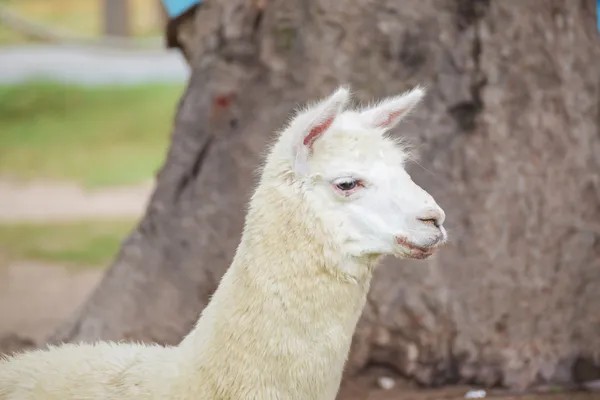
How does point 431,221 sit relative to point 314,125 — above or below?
below

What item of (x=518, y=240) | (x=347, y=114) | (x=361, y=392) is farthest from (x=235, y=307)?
(x=518, y=240)

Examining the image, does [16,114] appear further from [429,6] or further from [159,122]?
[429,6]

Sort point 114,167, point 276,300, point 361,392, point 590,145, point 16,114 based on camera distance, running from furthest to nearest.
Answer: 1. point 16,114
2. point 114,167
3. point 590,145
4. point 361,392
5. point 276,300

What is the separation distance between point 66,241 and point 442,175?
6802mm

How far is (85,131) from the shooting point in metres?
16.2

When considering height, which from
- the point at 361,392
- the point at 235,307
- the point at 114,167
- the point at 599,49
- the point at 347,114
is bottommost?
the point at 235,307

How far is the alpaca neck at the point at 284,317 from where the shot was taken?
9.09 ft

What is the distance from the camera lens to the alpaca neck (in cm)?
277

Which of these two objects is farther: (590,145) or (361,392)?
(590,145)

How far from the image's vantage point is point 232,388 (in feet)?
9.23

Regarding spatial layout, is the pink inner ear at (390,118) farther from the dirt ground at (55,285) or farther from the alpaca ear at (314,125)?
the dirt ground at (55,285)

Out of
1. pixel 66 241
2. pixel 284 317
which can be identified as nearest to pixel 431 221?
pixel 284 317

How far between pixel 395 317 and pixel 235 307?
1.90m

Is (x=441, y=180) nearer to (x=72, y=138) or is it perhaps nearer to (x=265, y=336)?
(x=265, y=336)
